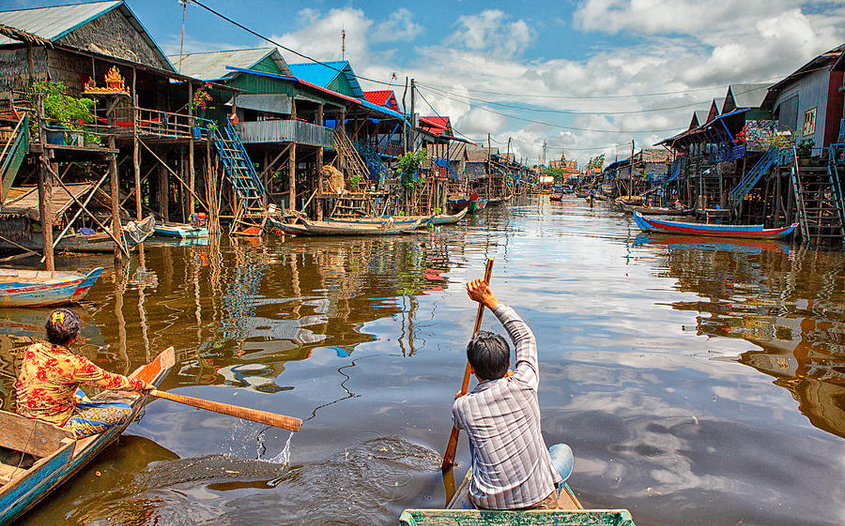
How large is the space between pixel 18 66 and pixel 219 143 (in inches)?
260

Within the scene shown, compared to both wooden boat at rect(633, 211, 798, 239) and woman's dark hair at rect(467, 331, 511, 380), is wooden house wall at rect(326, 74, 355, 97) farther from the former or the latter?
woman's dark hair at rect(467, 331, 511, 380)

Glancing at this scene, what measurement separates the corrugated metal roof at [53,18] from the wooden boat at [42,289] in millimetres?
11244

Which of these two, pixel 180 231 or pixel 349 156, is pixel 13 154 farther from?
pixel 349 156

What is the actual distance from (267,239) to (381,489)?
1711 cm

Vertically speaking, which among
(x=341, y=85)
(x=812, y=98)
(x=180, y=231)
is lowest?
(x=180, y=231)

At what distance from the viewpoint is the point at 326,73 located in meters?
29.3

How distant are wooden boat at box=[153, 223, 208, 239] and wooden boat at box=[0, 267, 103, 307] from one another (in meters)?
8.64

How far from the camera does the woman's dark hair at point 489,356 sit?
9.96ft

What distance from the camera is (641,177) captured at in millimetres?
56250

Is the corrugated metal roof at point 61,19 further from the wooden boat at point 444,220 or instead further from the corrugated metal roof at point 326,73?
the wooden boat at point 444,220

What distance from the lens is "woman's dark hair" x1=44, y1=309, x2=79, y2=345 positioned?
4.16 m

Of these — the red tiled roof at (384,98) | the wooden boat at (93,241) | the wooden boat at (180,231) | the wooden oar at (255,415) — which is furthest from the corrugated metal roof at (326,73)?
the wooden oar at (255,415)

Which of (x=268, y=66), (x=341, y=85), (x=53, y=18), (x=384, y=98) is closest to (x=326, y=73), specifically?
(x=341, y=85)

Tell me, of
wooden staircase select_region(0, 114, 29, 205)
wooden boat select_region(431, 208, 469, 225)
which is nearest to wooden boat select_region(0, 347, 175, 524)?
wooden staircase select_region(0, 114, 29, 205)
